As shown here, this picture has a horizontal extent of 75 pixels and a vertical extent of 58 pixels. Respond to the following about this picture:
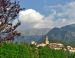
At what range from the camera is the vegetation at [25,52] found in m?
22.1

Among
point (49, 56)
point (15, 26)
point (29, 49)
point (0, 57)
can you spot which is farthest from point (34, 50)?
point (15, 26)

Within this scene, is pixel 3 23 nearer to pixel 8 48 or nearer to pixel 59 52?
pixel 8 48

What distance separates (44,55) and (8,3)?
31.8ft

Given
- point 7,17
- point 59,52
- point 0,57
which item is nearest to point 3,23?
point 7,17

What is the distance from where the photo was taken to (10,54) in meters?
22.3

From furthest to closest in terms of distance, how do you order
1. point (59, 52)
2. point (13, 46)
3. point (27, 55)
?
1. point (59, 52)
2. point (27, 55)
3. point (13, 46)

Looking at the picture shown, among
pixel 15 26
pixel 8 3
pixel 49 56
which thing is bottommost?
pixel 49 56

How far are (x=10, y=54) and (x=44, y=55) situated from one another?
6122mm

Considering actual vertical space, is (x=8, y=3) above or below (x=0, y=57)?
above

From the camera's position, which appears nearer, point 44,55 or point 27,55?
point 27,55

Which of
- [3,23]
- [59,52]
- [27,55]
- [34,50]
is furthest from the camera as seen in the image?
[59,52]

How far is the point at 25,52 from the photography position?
24578 mm

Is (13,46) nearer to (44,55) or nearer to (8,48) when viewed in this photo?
(8,48)

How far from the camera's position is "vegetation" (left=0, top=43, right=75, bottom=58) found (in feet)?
72.5
